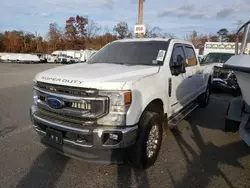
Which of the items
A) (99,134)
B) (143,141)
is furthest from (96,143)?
(143,141)

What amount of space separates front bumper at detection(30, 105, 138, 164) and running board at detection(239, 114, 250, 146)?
1.72 metres

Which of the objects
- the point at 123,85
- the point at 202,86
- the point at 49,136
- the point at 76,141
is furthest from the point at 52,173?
the point at 202,86

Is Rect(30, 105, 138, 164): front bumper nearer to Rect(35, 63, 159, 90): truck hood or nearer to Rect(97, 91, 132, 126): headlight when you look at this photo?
Rect(97, 91, 132, 126): headlight

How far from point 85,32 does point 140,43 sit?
197 ft

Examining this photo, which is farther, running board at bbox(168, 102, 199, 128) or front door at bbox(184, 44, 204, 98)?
front door at bbox(184, 44, 204, 98)

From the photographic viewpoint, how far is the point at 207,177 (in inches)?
127

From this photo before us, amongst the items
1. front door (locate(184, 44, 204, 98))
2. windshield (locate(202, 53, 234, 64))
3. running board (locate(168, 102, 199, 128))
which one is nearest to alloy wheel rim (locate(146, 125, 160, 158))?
running board (locate(168, 102, 199, 128))

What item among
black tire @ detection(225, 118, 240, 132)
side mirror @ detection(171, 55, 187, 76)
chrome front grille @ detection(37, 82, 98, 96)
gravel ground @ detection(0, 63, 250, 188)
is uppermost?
side mirror @ detection(171, 55, 187, 76)

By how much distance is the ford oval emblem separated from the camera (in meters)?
2.99

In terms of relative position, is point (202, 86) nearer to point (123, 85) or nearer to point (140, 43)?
point (140, 43)

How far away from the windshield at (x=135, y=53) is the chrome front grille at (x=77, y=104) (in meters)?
1.50

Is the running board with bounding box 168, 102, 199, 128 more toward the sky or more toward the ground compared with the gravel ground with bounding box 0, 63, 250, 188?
more toward the sky

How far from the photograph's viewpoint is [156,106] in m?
3.67

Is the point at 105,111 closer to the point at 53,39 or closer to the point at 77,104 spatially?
the point at 77,104
